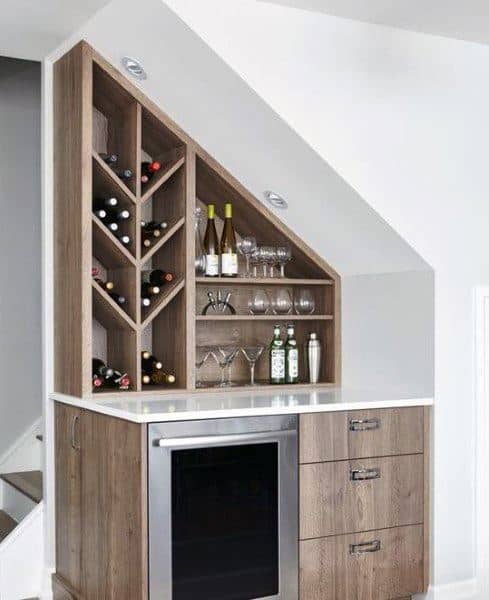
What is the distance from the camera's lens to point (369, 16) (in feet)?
11.2

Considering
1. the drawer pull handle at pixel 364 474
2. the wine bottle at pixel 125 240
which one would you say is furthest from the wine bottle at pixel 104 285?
the drawer pull handle at pixel 364 474

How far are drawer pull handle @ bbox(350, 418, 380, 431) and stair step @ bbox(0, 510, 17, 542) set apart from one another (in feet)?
5.59

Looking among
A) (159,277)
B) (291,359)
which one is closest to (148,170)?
(159,277)

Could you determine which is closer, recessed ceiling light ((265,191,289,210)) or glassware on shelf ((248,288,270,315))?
recessed ceiling light ((265,191,289,210))

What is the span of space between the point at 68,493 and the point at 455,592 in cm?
163

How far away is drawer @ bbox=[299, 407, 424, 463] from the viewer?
3385 mm

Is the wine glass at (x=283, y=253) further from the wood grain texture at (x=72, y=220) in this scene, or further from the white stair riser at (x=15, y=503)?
the white stair riser at (x=15, y=503)

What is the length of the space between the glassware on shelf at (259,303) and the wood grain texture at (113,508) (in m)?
1.00

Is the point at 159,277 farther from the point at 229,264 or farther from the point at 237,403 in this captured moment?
the point at 237,403

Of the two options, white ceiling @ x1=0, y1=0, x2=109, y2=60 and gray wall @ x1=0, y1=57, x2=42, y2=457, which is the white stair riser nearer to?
gray wall @ x1=0, y1=57, x2=42, y2=457

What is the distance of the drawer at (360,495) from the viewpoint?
338 cm

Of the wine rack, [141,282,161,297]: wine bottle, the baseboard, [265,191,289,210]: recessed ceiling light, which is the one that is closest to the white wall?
the baseboard

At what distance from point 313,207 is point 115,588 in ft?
5.45

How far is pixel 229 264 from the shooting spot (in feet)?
12.9
